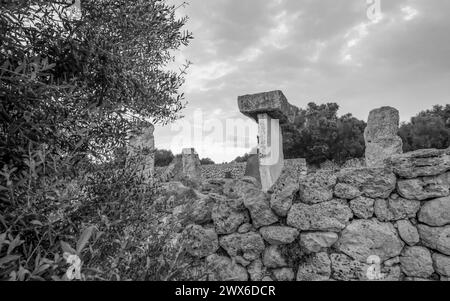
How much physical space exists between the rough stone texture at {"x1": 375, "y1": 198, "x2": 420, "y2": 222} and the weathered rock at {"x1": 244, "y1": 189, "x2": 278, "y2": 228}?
1.28 meters

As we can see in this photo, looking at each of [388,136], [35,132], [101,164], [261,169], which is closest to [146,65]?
[101,164]

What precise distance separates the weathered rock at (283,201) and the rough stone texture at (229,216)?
42 centimetres

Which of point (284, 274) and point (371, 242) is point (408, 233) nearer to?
point (371, 242)

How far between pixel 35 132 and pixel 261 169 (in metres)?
5.47

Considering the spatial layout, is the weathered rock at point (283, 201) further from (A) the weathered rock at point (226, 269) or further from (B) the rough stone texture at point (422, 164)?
(B) the rough stone texture at point (422, 164)

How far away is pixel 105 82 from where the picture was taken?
7.50 feet

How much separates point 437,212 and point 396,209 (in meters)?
0.44

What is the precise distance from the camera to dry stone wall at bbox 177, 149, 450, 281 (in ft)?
13.1

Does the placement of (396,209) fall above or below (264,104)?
below

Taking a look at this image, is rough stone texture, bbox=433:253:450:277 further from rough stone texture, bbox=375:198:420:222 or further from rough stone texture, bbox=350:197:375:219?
rough stone texture, bbox=350:197:375:219

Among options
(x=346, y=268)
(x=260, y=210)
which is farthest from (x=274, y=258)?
(x=346, y=268)

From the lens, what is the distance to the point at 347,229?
409cm

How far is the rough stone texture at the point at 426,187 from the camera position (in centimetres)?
403

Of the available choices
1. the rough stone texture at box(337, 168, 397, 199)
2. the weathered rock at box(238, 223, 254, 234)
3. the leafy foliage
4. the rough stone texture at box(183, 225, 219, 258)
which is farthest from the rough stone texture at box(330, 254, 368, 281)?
the leafy foliage
